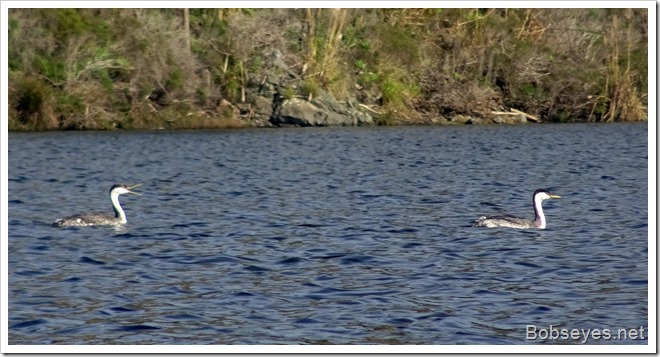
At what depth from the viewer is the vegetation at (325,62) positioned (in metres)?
38.7

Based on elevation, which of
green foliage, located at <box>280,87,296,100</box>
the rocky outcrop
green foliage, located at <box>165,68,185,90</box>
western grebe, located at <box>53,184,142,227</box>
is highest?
green foliage, located at <box>165,68,185,90</box>

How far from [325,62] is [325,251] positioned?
2697 cm

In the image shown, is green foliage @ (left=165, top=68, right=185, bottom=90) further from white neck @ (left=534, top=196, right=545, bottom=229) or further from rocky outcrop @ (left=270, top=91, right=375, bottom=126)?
white neck @ (left=534, top=196, right=545, bottom=229)

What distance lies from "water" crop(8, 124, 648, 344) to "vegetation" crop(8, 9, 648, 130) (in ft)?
31.7

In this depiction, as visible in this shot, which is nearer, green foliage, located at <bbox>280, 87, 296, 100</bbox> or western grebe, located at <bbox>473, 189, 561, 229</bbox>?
western grebe, located at <bbox>473, 189, 561, 229</bbox>

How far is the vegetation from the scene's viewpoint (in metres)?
38.7

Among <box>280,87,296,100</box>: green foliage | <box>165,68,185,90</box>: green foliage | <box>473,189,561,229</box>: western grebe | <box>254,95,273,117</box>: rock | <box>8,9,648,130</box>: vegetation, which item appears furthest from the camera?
<box>254,95,273,117</box>: rock

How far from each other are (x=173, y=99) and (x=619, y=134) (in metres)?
14.6

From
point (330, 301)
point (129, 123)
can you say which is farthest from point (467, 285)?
point (129, 123)

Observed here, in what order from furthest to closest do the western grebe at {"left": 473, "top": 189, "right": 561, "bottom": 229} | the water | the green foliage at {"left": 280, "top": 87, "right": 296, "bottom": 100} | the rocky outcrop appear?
the green foliage at {"left": 280, "top": 87, "right": 296, "bottom": 100}
the rocky outcrop
the western grebe at {"left": 473, "top": 189, "right": 561, "bottom": 229}
the water

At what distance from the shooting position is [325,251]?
15.1m

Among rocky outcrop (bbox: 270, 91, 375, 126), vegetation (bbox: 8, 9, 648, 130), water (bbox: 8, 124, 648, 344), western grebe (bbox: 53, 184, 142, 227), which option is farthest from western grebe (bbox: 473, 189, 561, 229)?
vegetation (bbox: 8, 9, 648, 130)

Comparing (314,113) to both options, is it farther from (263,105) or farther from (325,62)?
(325,62)

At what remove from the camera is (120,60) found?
129 ft
